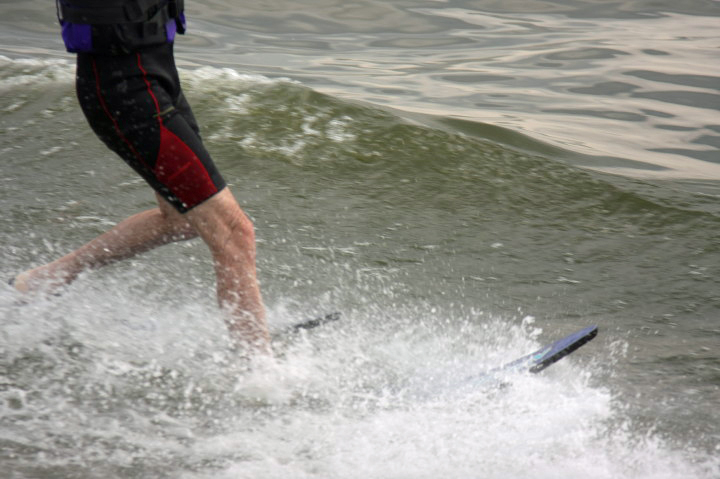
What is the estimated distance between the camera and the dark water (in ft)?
9.21

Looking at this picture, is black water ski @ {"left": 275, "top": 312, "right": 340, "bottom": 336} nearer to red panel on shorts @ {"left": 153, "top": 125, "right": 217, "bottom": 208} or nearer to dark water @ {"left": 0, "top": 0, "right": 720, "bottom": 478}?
dark water @ {"left": 0, "top": 0, "right": 720, "bottom": 478}

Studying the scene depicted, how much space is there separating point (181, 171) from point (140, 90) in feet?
1.05

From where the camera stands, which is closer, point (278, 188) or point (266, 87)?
point (278, 188)

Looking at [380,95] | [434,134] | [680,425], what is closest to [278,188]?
[434,134]

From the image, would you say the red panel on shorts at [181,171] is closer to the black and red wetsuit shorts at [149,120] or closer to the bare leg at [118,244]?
the black and red wetsuit shorts at [149,120]

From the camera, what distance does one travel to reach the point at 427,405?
315 cm

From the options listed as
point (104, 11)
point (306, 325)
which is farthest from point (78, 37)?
point (306, 325)

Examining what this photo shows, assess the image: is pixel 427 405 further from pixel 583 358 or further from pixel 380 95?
pixel 380 95

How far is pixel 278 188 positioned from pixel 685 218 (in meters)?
2.92

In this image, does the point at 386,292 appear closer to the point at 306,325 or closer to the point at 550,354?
the point at 306,325

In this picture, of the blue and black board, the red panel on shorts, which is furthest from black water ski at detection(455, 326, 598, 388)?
the red panel on shorts

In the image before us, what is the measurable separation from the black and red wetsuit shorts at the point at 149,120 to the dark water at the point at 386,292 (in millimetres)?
755

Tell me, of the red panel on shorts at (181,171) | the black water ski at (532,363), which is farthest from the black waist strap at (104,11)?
the black water ski at (532,363)

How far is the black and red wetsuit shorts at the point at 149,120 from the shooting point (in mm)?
3004
